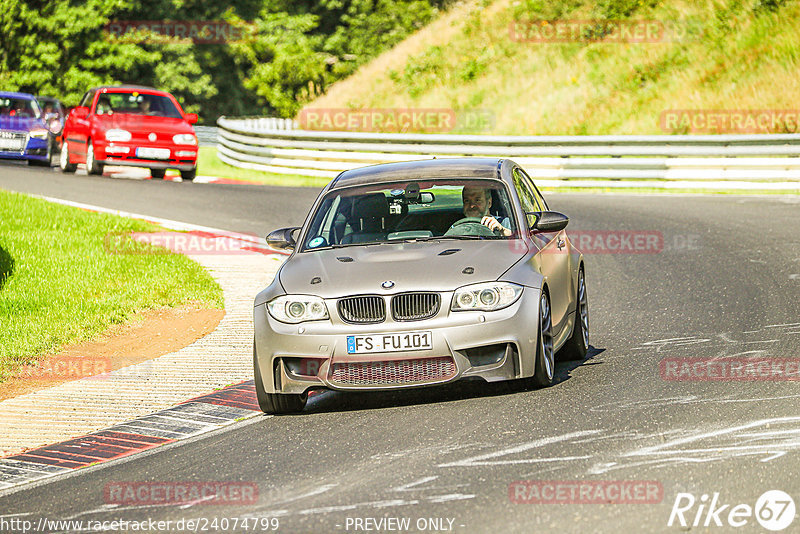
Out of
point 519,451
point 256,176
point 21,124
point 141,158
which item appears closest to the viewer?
point 519,451

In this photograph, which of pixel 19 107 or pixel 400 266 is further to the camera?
pixel 19 107

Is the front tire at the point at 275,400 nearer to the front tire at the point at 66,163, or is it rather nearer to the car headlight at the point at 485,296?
the car headlight at the point at 485,296

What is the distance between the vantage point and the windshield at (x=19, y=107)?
95.5 feet

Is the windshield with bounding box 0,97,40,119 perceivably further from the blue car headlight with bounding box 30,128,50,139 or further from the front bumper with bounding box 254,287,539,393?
the front bumper with bounding box 254,287,539,393

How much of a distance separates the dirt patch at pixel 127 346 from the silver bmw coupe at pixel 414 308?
7.60 ft

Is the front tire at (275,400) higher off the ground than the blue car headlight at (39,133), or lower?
higher

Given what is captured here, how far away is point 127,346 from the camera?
A: 11391mm

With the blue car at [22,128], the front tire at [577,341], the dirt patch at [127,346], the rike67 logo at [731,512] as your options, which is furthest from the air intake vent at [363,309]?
the blue car at [22,128]

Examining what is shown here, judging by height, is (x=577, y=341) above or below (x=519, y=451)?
below

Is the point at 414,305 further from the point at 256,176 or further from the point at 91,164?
the point at 256,176

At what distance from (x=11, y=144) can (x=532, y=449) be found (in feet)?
82.1

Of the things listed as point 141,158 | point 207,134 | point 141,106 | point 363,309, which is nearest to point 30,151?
point 141,106

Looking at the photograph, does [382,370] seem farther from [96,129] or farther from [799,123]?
[799,123]

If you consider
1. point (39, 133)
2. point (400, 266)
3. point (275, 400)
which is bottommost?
point (39, 133)
